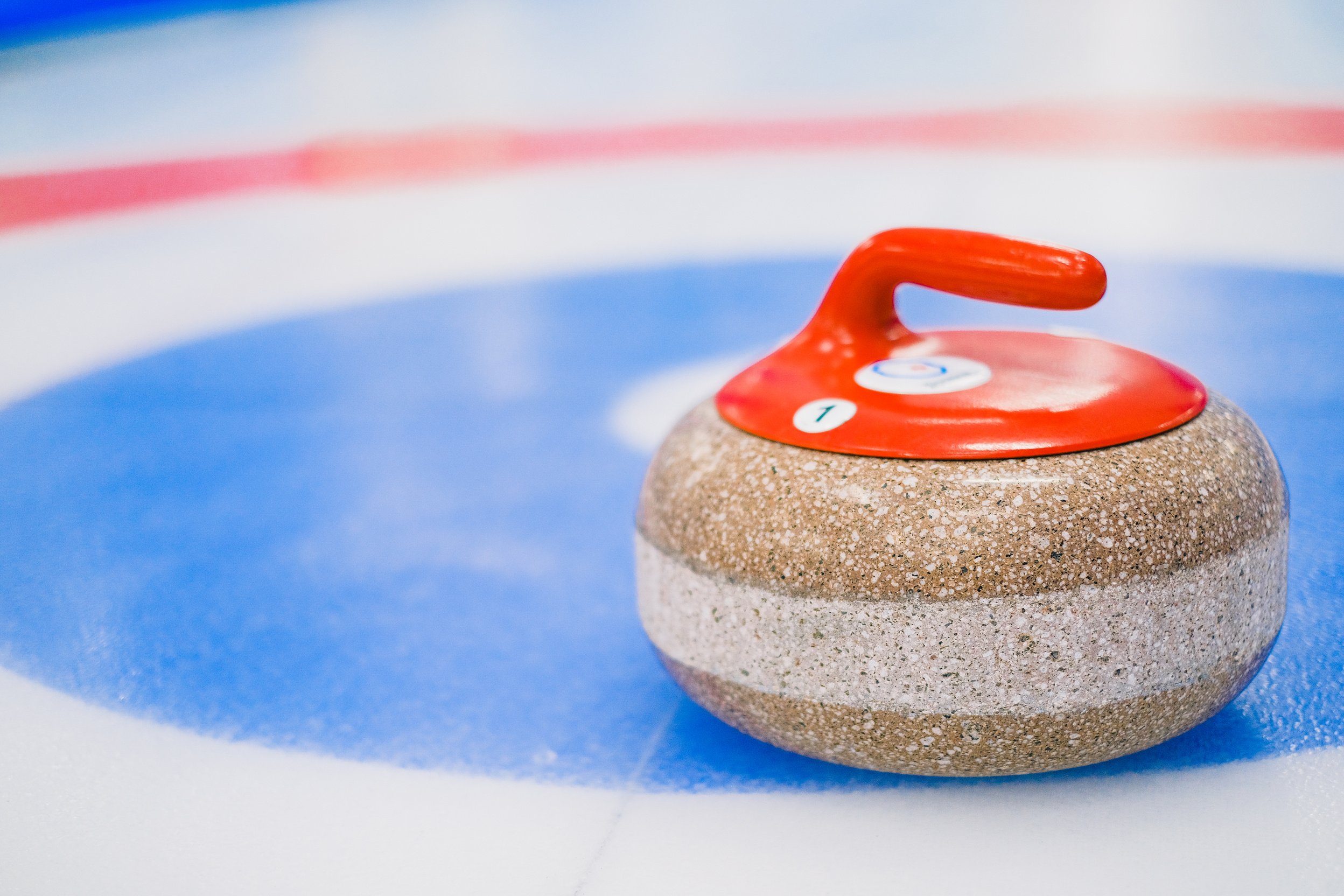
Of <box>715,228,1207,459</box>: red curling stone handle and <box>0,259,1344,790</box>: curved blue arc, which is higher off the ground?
<box>715,228,1207,459</box>: red curling stone handle

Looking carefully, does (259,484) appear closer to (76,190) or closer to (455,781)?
(455,781)

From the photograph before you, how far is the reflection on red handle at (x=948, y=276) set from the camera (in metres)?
2.05

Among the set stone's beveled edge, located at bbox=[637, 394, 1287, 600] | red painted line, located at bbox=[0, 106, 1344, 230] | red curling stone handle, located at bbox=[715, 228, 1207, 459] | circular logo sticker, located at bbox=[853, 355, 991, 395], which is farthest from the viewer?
red painted line, located at bbox=[0, 106, 1344, 230]

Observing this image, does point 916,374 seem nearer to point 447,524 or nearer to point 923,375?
point 923,375

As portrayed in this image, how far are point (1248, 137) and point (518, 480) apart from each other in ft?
20.6

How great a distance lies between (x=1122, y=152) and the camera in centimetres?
810

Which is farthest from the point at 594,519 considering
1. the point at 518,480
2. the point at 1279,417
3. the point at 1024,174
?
the point at 1024,174

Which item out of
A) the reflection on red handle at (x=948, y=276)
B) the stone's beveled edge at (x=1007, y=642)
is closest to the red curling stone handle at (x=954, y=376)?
the reflection on red handle at (x=948, y=276)

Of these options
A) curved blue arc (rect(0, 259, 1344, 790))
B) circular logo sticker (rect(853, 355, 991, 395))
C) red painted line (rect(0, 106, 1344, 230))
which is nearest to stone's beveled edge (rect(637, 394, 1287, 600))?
circular logo sticker (rect(853, 355, 991, 395))

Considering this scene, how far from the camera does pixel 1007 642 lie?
1862 millimetres

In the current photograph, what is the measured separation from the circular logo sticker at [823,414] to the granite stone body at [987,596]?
51mm

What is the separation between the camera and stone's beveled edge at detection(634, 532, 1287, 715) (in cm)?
186

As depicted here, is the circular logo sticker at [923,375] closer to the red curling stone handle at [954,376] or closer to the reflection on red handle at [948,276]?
the red curling stone handle at [954,376]

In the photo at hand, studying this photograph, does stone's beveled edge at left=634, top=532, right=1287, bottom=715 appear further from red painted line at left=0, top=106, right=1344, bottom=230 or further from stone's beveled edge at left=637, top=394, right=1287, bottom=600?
red painted line at left=0, top=106, right=1344, bottom=230
